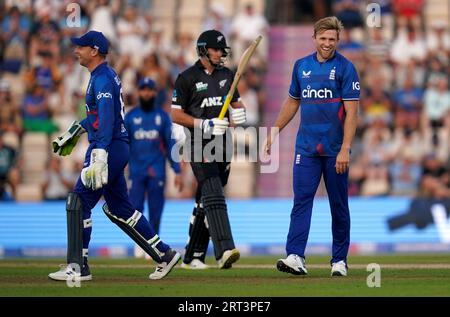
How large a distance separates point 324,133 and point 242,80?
509 inches

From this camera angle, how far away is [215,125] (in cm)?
1421

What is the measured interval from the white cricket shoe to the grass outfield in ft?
0.47

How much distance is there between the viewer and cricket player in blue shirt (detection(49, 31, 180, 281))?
42.1 feet

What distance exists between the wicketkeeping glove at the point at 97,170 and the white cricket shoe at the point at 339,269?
8.79 feet

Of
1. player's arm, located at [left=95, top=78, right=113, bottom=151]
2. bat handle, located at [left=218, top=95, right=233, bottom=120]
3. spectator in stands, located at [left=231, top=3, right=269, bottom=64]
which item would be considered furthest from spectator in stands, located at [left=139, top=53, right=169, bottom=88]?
player's arm, located at [left=95, top=78, right=113, bottom=151]

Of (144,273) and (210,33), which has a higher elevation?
(210,33)

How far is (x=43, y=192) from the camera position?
25.3 m

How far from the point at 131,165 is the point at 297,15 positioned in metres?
12.0

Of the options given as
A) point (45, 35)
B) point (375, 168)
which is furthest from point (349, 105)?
point (45, 35)

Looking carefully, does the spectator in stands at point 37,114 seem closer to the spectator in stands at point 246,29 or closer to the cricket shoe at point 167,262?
the spectator in stands at point 246,29

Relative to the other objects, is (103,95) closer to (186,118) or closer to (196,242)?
(186,118)

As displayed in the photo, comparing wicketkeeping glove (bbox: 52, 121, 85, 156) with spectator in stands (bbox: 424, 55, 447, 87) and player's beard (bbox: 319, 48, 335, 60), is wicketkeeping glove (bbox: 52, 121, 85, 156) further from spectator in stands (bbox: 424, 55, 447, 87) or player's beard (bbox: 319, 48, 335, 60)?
spectator in stands (bbox: 424, 55, 447, 87)

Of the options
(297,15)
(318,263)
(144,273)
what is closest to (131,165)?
(318,263)
